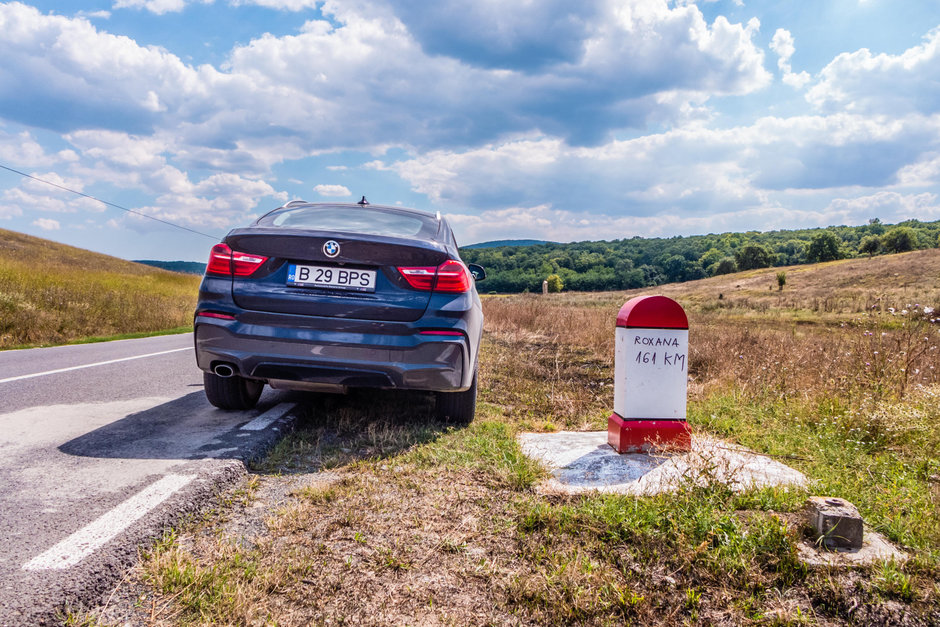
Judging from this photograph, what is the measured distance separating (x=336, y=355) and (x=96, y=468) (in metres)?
1.48

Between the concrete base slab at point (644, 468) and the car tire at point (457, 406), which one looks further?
the car tire at point (457, 406)

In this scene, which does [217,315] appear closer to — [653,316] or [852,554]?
[653,316]

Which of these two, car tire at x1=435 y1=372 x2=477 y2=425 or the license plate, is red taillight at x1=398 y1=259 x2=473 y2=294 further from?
car tire at x1=435 y1=372 x2=477 y2=425

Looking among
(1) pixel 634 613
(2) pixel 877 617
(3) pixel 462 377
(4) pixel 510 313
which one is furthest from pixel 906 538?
(4) pixel 510 313

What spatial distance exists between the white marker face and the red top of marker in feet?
0.12

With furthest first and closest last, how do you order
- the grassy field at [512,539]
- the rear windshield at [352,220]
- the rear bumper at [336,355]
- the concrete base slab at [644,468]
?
the rear windshield at [352,220] → the rear bumper at [336,355] → the concrete base slab at [644,468] → the grassy field at [512,539]

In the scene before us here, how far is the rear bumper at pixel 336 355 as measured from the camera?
3562mm

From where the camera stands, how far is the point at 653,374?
3754 millimetres

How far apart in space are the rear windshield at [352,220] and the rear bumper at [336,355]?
0.78 m

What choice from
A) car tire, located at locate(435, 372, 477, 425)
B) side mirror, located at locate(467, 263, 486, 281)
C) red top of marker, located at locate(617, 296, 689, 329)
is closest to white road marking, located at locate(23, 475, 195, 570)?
car tire, located at locate(435, 372, 477, 425)

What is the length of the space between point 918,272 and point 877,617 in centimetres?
8197

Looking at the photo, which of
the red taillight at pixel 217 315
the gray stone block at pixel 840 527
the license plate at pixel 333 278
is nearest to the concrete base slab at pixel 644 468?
the gray stone block at pixel 840 527

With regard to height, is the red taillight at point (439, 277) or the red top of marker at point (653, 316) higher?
the red taillight at point (439, 277)

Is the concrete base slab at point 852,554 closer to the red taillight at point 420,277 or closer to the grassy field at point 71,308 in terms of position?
the red taillight at point 420,277
